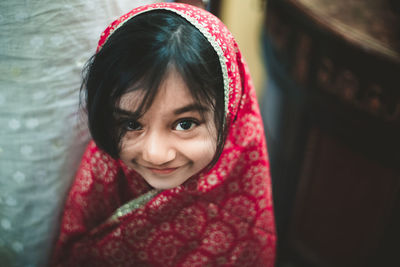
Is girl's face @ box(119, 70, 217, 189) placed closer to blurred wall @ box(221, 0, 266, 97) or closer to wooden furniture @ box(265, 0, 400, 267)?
wooden furniture @ box(265, 0, 400, 267)

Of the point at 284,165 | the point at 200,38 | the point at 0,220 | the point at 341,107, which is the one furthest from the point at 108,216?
the point at 284,165

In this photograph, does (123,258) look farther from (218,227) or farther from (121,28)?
(121,28)

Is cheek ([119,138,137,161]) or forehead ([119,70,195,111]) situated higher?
forehead ([119,70,195,111])

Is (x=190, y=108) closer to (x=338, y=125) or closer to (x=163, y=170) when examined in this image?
(x=163, y=170)

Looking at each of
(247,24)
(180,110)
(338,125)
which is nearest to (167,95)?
(180,110)

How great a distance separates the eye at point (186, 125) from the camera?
492 mm

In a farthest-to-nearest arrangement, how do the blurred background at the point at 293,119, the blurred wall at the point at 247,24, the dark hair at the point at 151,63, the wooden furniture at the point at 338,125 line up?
1. the blurred wall at the point at 247,24
2. the wooden furniture at the point at 338,125
3. the blurred background at the point at 293,119
4. the dark hair at the point at 151,63

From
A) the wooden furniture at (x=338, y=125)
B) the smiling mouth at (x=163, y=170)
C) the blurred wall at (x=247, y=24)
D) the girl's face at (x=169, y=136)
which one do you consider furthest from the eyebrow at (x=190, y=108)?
the blurred wall at (x=247, y=24)

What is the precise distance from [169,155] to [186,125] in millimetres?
50

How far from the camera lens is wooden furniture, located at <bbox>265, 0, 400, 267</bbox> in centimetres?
92

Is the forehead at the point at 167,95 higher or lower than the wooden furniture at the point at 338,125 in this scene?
higher

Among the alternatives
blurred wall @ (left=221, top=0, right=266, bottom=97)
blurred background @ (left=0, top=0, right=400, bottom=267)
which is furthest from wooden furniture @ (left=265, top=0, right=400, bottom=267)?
blurred wall @ (left=221, top=0, right=266, bottom=97)

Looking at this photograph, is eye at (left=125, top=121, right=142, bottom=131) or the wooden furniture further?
the wooden furniture

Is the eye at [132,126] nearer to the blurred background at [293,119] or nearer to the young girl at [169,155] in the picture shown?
the young girl at [169,155]
